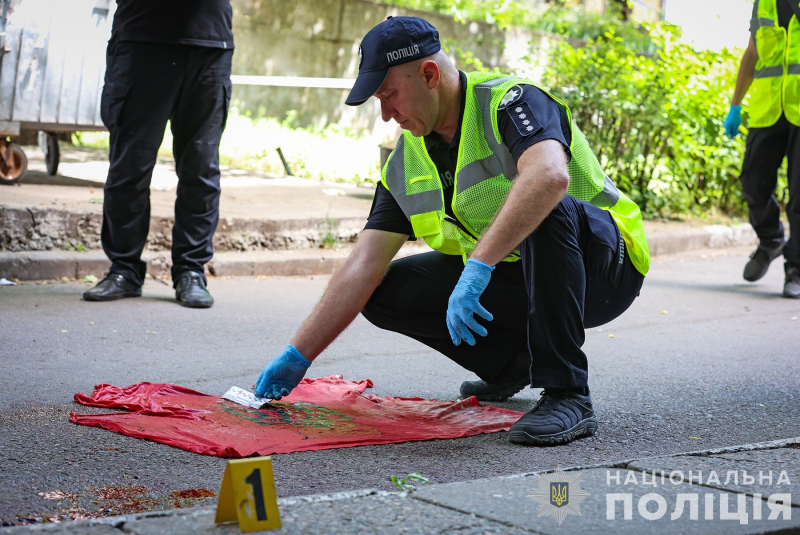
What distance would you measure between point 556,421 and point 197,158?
2612 mm

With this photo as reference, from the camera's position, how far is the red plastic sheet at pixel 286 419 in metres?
2.50

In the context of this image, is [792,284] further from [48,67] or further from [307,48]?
[307,48]

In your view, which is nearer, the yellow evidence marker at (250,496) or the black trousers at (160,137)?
the yellow evidence marker at (250,496)

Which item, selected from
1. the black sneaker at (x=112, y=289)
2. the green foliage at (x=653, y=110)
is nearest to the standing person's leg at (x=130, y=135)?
the black sneaker at (x=112, y=289)

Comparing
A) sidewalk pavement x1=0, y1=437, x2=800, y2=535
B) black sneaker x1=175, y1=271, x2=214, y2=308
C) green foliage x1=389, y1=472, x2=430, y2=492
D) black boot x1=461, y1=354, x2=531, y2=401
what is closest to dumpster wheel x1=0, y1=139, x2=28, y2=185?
black sneaker x1=175, y1=271, x2=214, y2=308

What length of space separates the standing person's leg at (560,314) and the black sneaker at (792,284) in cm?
328

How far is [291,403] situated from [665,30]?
6.22m

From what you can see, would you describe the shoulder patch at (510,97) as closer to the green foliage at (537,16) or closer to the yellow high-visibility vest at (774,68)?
the yellow high-visibility vest at (774,68)

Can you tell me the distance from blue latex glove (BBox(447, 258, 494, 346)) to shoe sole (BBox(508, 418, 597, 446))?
30 centimetres

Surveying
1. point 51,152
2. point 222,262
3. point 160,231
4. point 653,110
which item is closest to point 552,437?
point 222,262

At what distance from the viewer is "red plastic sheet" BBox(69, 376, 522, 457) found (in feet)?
8.21

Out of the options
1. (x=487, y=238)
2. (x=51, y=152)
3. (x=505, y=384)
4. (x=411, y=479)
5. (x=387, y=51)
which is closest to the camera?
(x=411, y=479)

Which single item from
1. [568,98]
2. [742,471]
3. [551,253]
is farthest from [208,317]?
[568,98]

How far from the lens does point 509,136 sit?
2.63 meters
